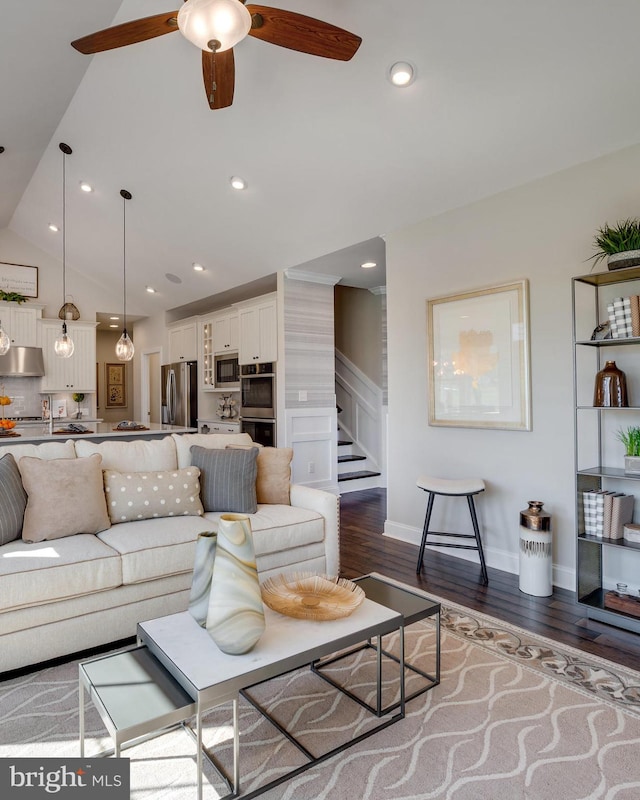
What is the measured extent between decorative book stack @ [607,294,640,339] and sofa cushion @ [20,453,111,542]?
9.62 feet

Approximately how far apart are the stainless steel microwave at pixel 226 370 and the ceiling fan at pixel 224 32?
4.41 metres

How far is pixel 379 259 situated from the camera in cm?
516

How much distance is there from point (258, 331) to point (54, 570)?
415 centimetres

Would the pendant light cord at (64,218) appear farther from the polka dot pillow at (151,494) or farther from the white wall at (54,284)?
the polka dot pillow at (151,494)

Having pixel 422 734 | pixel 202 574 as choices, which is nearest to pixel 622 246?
pixel 422 734

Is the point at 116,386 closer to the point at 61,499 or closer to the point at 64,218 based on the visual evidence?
the point at 64,218

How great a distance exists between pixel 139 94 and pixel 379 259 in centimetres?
255

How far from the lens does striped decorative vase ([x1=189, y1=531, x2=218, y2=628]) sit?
1.71 m

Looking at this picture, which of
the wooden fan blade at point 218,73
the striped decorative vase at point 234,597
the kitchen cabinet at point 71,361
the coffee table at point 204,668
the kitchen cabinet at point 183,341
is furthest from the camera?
the kitchen cabinet at point 183,341

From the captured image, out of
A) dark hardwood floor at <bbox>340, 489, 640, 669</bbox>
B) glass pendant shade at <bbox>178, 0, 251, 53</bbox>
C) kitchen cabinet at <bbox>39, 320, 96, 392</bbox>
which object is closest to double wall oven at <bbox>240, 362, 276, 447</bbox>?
dark hardwood floor at <bbox>340, 489, 640, 669</bbox>

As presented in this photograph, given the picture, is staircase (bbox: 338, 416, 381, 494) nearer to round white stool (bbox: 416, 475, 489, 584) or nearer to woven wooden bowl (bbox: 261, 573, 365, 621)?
round white stool (bbox: 416, 475, 489, 584)

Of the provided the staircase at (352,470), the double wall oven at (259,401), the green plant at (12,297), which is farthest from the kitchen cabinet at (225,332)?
the green plant at (12,297)

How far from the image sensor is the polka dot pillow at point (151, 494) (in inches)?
111

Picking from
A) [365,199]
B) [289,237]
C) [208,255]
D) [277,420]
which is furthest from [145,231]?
[365,199]
